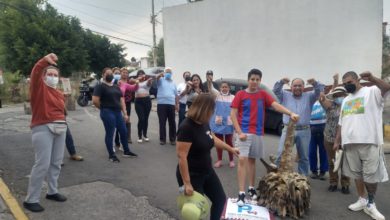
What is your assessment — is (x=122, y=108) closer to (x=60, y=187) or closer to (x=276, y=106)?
(x=60, y=187)

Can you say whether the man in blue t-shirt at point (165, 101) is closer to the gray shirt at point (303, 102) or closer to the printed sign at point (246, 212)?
the gray shirt at point (303, 102)

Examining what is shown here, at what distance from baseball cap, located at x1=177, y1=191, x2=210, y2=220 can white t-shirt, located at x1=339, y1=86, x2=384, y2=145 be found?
237 cm

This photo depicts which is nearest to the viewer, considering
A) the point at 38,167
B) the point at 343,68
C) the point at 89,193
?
the point at 38,167

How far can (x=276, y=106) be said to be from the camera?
4.83 metres

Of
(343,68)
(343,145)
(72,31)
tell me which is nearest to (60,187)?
(343,145)

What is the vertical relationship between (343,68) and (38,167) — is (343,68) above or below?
above

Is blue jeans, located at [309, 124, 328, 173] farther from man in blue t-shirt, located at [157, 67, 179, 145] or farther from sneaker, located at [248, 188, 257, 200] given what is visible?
man in blue t-shirt, located at [157, 67, 179, 145]

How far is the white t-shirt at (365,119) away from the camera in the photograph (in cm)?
461

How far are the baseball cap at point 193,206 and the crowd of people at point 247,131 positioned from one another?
0.10 m

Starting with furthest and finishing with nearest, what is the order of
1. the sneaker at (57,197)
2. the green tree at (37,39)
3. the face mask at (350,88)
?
the green tree at (37,39) < the sneaker at (57,197) < the face mask at (350,88)

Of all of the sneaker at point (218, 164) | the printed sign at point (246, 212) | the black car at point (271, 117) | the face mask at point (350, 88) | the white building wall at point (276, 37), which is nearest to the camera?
the printed sign at point (246, 212)

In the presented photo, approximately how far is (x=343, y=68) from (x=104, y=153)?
31.9 ft

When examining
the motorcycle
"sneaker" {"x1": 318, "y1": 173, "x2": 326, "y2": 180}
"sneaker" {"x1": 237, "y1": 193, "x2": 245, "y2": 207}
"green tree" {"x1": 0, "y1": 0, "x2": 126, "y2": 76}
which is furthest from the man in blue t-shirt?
"green tree" {"x1": 0, "y1": 0, "x2": 126, "y2": 76}

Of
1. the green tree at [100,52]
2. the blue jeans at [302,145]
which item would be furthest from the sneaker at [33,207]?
the green tree at [100,52]
